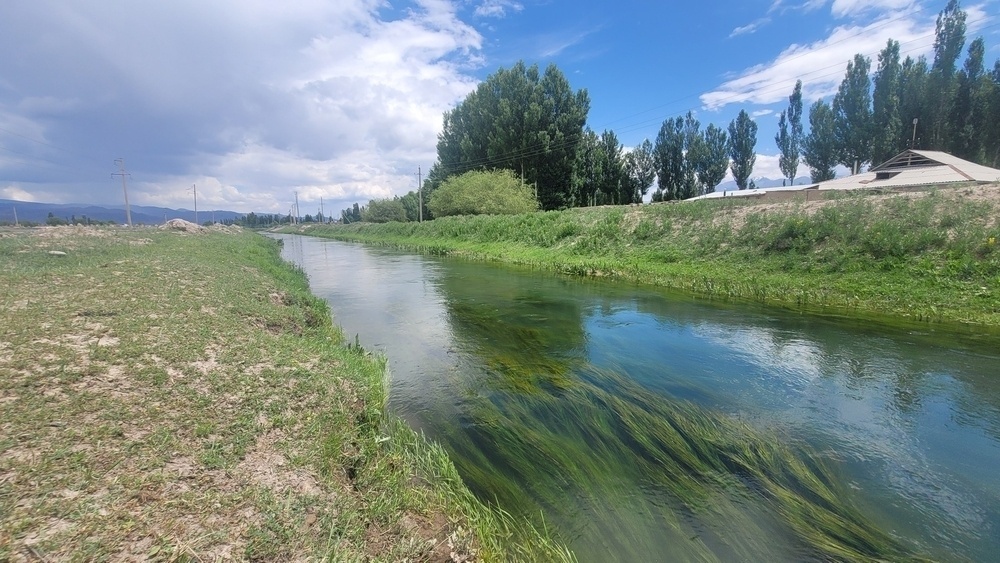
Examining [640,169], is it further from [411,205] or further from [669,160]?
[411,205]

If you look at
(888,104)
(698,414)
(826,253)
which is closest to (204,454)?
(698,414)

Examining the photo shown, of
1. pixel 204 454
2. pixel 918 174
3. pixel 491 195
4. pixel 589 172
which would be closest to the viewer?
pixel 204 454

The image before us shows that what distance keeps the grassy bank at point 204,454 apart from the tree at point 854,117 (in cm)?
5719

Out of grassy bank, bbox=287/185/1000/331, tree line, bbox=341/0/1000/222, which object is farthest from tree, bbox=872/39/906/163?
grassy bank, bbox=287/185/1000/331

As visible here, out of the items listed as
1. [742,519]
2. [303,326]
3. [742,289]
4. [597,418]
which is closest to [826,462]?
[742,519]

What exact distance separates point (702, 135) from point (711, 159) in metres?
3.72

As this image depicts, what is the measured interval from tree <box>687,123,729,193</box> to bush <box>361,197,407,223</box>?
1938 inches

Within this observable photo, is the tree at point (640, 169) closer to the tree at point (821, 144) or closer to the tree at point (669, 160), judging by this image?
the tree at point (669, 160)

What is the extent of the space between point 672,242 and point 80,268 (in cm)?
2108

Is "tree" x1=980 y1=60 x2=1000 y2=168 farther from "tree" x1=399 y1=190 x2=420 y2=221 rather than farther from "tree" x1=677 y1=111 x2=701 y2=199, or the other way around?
"tree" x1=399 y1=190 x2=420 y2=221

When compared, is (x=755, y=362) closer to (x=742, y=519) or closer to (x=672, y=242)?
(x=742, y=519)

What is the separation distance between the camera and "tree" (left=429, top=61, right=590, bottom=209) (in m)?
49.7

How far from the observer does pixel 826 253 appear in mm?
14680

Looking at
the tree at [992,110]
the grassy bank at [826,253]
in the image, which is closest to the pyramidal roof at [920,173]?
the tree at [992,110]
